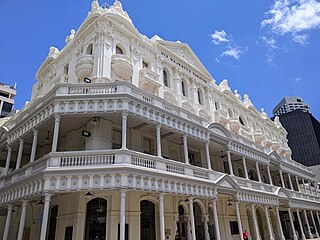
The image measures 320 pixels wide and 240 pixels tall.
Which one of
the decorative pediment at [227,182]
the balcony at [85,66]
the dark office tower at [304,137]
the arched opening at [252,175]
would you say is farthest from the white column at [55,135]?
the dark office tower at [304,137]

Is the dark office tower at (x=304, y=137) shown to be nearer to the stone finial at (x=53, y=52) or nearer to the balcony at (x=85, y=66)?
the stone finial at (x=53, y=52)

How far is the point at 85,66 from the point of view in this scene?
1788 centimetres

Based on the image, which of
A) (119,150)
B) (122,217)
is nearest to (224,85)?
(119,150)

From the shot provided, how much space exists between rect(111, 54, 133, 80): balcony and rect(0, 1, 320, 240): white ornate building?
69 millimetres

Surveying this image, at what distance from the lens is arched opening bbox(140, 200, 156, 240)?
1614cm

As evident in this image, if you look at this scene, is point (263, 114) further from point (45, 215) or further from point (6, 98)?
point (6, 98)

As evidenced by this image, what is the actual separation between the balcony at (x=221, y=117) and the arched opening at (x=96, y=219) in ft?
53.0

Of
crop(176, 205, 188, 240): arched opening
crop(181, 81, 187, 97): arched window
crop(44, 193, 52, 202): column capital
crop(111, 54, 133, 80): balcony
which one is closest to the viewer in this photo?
crop(44, 193, 52, 202): column capital

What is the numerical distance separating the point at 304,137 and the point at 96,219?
68219 mm

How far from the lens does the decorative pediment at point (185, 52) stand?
25.4 meters

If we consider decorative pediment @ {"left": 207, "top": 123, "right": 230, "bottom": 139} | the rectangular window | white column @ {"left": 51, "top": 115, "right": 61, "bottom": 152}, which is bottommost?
the rectangular window

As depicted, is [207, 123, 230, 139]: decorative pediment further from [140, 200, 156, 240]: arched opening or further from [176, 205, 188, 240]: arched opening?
[140, 200, 156, 240]: arched opening

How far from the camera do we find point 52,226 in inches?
653

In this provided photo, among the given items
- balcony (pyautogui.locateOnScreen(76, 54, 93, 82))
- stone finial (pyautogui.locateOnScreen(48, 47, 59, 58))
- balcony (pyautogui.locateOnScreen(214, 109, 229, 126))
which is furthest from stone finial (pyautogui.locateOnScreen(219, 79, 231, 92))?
stone finial (pyautogui.locateOnScreen(48, 47, 59, 58))
